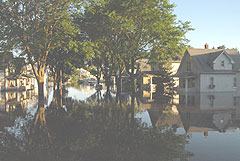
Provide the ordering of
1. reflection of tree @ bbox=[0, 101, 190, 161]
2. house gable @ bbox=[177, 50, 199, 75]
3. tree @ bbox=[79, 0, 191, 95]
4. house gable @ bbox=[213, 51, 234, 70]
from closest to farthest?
1. reflection of tree @ bbox=[0, 101, 190, 161]
2. tree @ bbox=[79, 0, 191, 95]
3. house gable @ bbox=[213, 51, 234, 70]
4. house gable @ bbox=[177, 50, 199, 75]

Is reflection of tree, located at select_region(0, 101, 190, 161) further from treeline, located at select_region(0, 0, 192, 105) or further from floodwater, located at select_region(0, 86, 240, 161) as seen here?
treeline, located at select_region(0, 0, 192, 105)

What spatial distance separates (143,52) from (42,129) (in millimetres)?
21150

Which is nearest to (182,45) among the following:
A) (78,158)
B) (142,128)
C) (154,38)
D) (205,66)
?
(154,38)

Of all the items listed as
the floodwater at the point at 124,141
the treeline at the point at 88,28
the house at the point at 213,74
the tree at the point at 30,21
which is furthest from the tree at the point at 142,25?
the floodwater at the point at 124,141

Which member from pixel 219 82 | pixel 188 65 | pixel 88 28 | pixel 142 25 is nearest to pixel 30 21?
pixel 88 28

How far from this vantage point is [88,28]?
103 feet

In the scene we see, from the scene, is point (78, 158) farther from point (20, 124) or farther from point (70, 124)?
point (20, 124)

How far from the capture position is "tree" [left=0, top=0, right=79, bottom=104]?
21594 millimetres

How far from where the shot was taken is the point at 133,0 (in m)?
25.3

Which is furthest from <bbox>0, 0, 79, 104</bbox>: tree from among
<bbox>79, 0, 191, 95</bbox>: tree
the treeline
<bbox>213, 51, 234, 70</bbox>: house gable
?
<bbox>213, 51, 234, 70</bbox>: house gable

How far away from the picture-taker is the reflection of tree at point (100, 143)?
6.47 meters

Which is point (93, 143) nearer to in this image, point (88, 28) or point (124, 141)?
point (124, 141)

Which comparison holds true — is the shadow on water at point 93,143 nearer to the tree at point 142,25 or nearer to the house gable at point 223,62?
the tree at point 142,25

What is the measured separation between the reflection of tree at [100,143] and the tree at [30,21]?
13.6 metres
